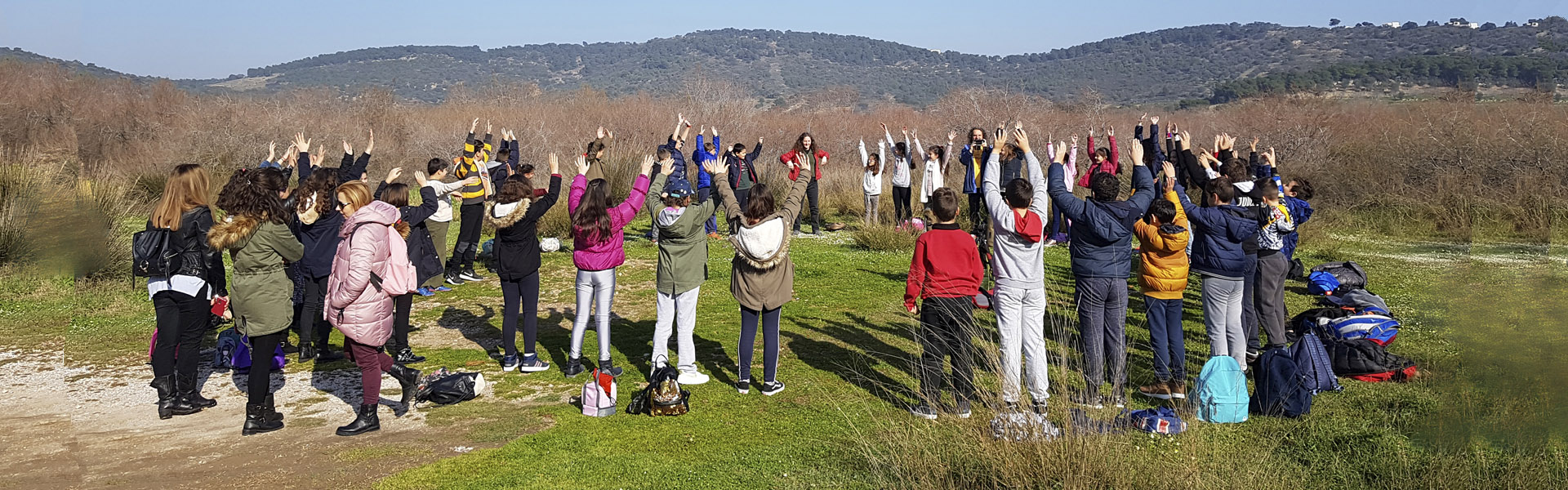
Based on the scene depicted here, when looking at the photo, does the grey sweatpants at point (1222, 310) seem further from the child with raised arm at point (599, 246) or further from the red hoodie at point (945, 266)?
the child with raised arm at point (599, 246)

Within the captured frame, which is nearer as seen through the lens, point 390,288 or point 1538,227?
point 390,288

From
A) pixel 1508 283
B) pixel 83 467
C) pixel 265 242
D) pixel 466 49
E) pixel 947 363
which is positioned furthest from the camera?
pixel 466 49

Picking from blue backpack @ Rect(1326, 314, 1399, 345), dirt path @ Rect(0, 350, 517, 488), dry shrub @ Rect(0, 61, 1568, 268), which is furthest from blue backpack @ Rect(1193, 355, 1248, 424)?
dirt path @ Rect(0, 350, 517, 488)

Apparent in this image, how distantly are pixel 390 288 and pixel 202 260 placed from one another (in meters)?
1.25

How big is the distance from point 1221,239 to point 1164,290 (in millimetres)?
523

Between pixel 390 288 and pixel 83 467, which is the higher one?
pixel 390 288

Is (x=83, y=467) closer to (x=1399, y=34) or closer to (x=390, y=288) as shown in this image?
(x=390, y=288)

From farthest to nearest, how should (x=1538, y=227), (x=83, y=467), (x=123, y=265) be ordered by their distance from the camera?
(x=1538, y=227), (x=123, y=265), (x=83, y=467)

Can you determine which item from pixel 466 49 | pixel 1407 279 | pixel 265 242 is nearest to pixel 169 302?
pixel 265 242

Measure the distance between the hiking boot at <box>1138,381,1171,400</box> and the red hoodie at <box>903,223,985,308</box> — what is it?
1.63 meters

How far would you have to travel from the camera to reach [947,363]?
7.47 m

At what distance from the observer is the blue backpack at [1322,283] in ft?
34.8

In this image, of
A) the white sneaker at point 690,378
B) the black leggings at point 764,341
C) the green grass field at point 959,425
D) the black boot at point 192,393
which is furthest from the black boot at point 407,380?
the black leggings at point 764,341

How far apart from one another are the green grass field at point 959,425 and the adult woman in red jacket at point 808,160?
472 centimetres
